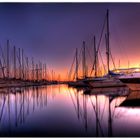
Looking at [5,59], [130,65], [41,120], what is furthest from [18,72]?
[41,120]

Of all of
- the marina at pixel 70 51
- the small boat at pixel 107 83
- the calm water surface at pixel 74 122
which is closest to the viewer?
the calm water surface at pixel 74 122

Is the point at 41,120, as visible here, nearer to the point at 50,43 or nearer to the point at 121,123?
the point at 121,123

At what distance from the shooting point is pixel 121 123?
147 inches

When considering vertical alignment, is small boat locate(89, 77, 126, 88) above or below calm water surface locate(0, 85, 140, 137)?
above

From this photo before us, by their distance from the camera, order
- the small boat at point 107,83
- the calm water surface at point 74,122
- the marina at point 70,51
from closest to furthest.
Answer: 1. the calm water surface at point 74,122
2. the marina at point 70,51
3. the small boat at point 107,83

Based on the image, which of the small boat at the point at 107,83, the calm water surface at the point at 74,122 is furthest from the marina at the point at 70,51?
the small boat at the point at 107,83

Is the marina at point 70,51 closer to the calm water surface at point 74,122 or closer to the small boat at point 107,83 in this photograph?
the calm water surface at point 74,122

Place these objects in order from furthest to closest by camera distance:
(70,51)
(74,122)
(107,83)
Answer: (107,83), (70,51), (74,122)

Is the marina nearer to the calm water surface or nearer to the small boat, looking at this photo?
the calm water surface

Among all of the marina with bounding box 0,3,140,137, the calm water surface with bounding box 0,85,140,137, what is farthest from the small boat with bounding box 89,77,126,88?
the calm water surface with bounding box 0,85,140,137

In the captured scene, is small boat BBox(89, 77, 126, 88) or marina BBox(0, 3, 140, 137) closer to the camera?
marina BBox(0, 3, 140, 137)

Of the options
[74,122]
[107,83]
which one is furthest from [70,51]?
[107,83]

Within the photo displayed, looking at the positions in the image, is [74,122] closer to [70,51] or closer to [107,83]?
[70,51]

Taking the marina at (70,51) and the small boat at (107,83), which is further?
the small boat at (107,83)
